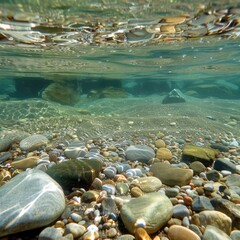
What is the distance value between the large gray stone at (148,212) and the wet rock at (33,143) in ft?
11.4

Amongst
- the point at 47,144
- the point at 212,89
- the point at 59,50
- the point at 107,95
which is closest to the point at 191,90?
the point at 212,89

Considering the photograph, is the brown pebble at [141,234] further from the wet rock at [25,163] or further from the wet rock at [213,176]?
the wet rock at [25,163]

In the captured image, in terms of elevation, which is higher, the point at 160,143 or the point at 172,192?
the point at 160,143

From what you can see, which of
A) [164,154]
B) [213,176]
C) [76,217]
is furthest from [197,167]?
[76,217]

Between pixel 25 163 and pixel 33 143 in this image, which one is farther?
pixel 33 143

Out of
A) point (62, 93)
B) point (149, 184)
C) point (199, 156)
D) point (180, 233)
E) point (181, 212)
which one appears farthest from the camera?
point (62, 93)

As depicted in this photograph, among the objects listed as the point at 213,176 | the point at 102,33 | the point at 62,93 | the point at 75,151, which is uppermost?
the point at 102,33

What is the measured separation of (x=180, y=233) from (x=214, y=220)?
0.59 meters

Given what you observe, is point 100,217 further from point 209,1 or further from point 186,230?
point 209,1

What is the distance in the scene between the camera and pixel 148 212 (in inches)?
116

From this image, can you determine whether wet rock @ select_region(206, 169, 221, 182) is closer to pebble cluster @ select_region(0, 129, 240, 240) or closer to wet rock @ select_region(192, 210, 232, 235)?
pebble cluster @ select_region(0, 129, 240, 240)

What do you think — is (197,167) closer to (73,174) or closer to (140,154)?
(140,154)

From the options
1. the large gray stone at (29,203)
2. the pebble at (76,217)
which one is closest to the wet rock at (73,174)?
the large gray stone at (29,203)

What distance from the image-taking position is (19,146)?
5.81 meters
